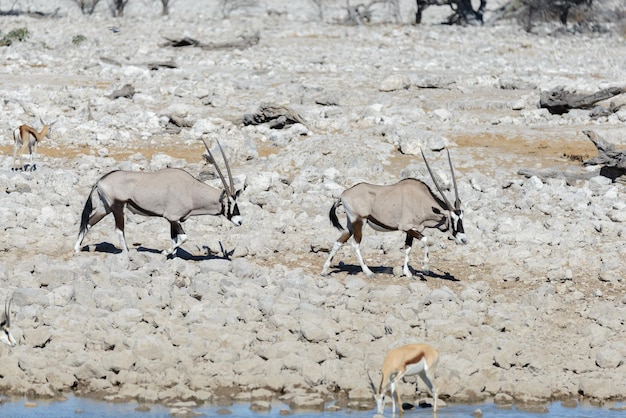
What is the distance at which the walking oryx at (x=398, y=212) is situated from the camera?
12.4 meters

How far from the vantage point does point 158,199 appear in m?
12.6

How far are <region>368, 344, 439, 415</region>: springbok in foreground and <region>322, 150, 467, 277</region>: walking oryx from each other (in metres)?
3.56

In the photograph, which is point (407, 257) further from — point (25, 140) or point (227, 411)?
point (25, 140)

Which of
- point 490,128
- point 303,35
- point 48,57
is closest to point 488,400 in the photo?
point 490,128

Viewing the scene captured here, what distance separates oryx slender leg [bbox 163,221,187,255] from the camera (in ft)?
41.5

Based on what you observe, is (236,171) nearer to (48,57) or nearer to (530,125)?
(530,125)

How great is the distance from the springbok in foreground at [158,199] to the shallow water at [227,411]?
11.8ft

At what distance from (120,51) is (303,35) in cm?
684

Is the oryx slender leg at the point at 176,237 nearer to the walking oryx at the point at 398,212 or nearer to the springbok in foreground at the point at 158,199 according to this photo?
the springbok in foreground at the point at 158,199

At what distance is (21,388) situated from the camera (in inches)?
372

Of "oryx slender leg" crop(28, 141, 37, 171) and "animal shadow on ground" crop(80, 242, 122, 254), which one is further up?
"oryx slender leg" crop(28, 141, 37, 171)

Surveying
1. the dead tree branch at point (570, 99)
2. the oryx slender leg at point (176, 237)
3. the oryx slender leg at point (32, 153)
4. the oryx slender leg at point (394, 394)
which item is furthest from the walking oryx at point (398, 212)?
the dead tree branch at point (570, 99)

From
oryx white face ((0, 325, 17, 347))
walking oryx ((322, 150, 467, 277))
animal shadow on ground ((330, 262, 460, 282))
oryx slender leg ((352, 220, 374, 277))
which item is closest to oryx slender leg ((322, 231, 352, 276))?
walking oryx ((322, 150, 467, 277))

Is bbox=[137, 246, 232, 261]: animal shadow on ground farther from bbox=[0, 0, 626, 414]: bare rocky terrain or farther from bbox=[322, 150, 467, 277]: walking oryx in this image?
bbox=[322, 150, 467, 277]: walking oryx
